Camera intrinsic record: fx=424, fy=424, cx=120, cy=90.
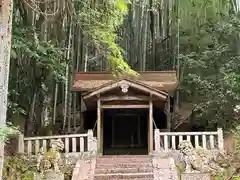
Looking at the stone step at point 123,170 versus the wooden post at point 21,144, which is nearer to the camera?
the stone step at point 123,170

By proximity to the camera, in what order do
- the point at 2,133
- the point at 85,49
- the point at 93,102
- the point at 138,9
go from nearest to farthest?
the point at 2,133
the point at 93,102
the point at 85,49
the point at 138,9

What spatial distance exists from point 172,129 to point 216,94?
232 cm

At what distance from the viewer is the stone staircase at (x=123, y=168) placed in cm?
837

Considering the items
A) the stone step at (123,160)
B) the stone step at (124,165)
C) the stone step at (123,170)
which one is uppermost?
the stone step at (123,160)

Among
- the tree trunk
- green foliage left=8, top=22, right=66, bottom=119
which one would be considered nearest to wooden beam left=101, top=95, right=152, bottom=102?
green foliage left=8, top=22, right=66, bottom=119

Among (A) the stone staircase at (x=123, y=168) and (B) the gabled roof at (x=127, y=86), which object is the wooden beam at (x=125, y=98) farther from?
(A) the stone staircase at (x=123, y=168)

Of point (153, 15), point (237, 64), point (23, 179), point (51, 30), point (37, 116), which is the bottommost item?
point (23, 179)

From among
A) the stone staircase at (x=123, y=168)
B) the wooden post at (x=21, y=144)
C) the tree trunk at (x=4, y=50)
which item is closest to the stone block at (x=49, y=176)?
the stone staircase at (x=123, y=168)

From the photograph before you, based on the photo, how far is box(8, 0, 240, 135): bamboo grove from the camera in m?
9.85

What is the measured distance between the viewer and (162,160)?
9242mm

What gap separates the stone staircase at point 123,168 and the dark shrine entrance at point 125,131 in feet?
12.2

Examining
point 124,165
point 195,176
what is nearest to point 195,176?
point 195,176

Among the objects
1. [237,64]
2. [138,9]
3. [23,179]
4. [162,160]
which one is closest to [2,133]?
[23,179]

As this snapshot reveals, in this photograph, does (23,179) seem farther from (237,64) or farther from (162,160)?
(237,64)
